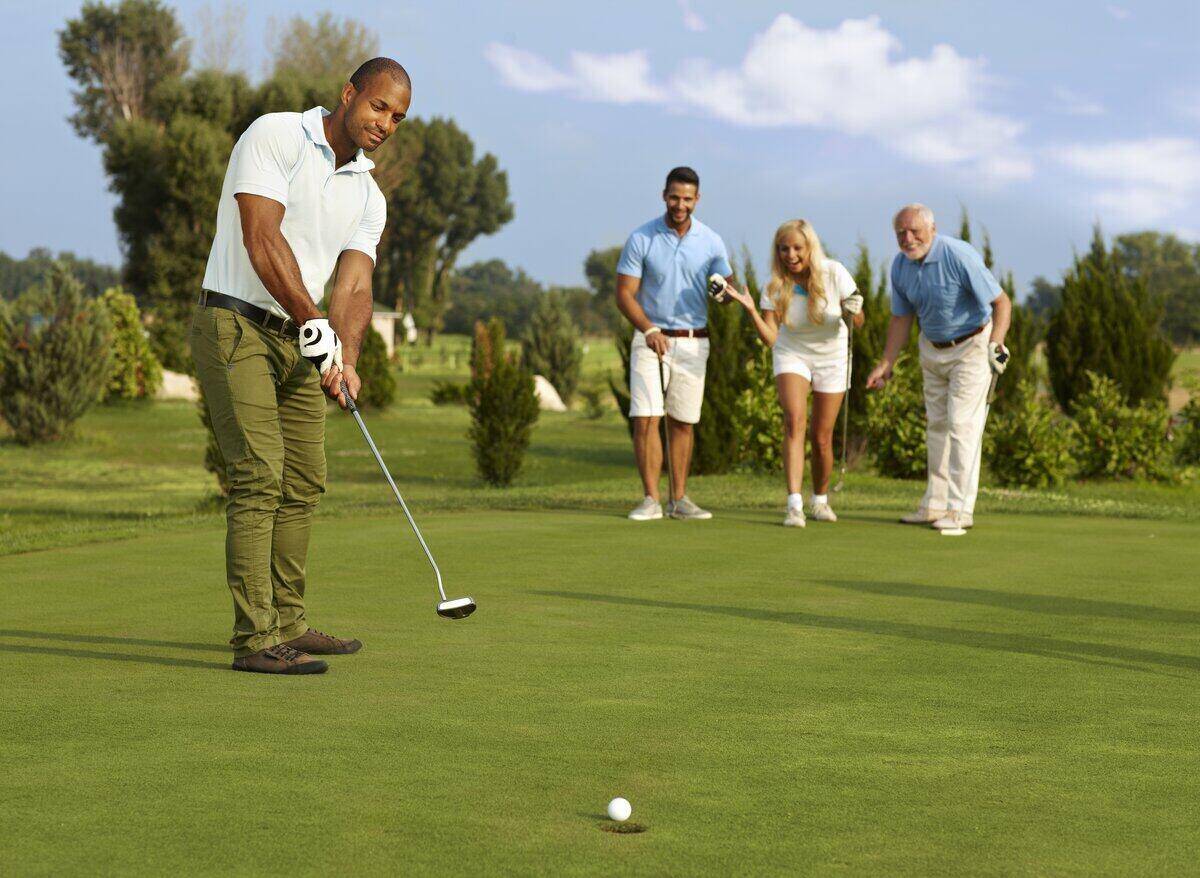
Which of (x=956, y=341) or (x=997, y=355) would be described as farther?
(x=956, y=341)

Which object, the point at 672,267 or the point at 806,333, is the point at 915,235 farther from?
the point at 672,267

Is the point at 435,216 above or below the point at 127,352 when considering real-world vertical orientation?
above

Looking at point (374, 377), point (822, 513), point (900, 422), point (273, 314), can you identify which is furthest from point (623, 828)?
point (374, 377)

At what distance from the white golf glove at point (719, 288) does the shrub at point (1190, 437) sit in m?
8.10

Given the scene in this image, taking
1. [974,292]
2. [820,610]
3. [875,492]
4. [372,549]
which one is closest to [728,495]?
[875,492]

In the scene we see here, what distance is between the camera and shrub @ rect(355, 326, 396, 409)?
A: 1190 inches

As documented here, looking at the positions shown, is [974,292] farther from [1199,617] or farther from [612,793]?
[612,793]

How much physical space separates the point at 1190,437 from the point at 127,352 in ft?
73.5

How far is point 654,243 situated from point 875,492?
3935 mm

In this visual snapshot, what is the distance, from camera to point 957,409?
29.1ft

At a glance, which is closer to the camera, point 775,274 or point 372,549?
point 372,549

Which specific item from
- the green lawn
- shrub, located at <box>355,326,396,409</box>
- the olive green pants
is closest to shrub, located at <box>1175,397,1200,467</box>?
the green lawn

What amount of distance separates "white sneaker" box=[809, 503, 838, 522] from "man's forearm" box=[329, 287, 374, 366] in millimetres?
4625

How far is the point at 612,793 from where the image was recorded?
294 centimetres
